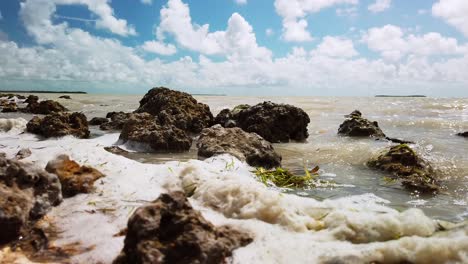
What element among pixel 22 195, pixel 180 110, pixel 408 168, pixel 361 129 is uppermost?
pixel 180 110

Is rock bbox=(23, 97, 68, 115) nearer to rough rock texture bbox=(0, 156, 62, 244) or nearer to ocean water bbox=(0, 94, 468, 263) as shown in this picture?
ocean water bbox=(0, 94, 468, 263)

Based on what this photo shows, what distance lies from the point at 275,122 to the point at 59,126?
640 centimetres

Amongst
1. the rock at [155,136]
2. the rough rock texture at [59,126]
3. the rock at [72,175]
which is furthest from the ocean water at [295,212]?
the rough rock texture at [59,126]

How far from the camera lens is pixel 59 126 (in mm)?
11188

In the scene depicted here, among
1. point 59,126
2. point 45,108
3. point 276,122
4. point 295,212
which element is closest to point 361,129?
point 276,122

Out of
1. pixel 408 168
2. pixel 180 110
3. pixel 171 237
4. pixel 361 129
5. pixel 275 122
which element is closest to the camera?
pixel 171 237

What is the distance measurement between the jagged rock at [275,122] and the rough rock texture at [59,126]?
4.65 meters

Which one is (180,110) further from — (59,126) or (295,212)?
(295,212)

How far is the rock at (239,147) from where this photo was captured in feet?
26.0

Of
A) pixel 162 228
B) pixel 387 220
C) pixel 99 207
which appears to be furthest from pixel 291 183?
pixel 162 228

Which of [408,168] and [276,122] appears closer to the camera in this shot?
[408,168]

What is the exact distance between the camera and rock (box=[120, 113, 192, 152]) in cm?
970

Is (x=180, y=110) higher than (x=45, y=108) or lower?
higher

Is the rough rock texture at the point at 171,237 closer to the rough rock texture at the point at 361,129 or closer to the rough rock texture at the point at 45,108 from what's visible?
the rough rock texture at the point at 361,129
